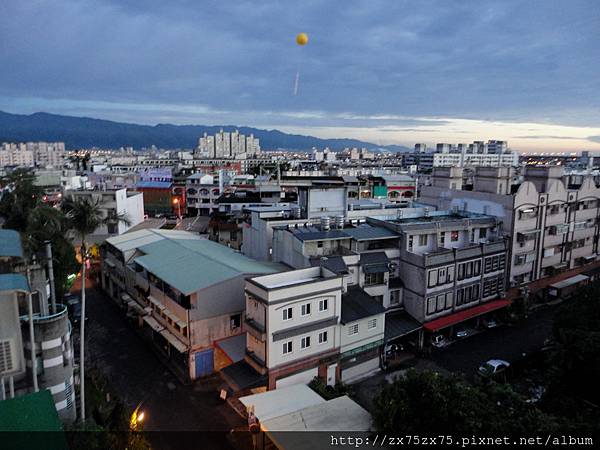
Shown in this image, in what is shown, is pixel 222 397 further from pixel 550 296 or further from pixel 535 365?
pixel 550 296

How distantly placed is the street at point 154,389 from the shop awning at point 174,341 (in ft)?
7.10

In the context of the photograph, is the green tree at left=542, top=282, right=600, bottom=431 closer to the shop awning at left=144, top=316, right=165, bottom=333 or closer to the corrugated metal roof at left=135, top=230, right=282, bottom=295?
the corrugated metal roof at left=135, top=230, right=282, bottom=295

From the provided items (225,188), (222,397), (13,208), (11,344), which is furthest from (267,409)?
(225,188)

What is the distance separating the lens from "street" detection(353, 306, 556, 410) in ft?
86.7

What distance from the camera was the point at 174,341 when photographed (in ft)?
88.1

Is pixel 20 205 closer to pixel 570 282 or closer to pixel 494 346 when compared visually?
pixel 494 346

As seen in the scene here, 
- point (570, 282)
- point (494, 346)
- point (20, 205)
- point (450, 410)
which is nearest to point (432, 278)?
point (494, 346)

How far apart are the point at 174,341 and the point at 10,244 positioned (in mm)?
11946

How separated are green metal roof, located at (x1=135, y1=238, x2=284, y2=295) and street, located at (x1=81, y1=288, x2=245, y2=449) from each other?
6.06 metres

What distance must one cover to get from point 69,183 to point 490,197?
2582 inches

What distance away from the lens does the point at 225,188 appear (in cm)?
8125

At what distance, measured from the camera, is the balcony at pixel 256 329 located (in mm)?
22328

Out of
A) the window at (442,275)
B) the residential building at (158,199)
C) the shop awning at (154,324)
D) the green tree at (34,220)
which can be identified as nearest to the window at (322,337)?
the window at (442,275)

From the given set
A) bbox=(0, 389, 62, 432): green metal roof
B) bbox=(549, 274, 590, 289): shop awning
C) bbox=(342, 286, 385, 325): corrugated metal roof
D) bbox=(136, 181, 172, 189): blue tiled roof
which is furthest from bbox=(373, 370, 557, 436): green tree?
bbox=(136, 181, 172, 189): blue tiled roof
